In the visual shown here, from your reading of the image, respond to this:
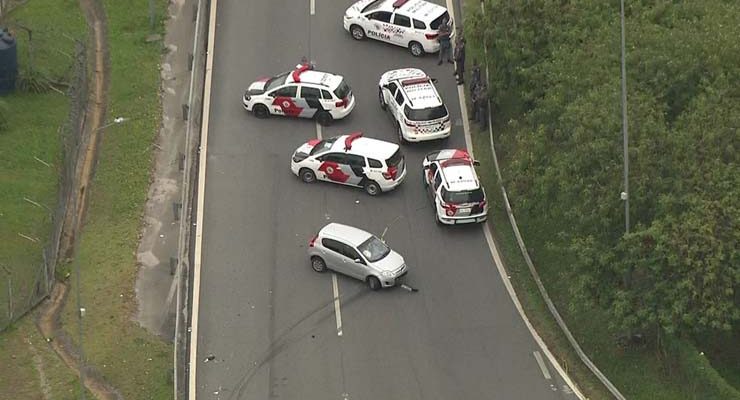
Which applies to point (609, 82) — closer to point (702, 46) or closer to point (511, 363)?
point (702, 46)

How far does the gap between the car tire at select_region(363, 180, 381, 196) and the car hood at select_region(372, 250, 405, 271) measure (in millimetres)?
4341

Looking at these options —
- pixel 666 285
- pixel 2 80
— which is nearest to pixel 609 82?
pixel 666 285

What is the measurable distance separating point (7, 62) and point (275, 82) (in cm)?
1005

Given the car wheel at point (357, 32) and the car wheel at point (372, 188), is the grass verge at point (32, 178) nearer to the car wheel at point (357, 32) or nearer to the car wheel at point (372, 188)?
the car wheel at point (372, 188)

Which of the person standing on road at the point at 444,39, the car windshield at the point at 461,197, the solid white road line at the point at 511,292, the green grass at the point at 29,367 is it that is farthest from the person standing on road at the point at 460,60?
the green grass at the point at 29,367

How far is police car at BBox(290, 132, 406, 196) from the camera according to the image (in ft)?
164

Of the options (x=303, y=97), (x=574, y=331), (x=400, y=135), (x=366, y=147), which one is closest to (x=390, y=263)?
(x=366, y=147)

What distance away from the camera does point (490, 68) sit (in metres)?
52.2

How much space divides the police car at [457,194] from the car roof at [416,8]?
8876 millimetres

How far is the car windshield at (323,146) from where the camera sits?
50.7 m

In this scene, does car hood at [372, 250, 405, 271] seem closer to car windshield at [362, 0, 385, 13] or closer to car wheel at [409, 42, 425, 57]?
car wheel at [409, 42, 425, 57]

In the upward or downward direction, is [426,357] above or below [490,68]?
below

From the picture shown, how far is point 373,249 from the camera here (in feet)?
152

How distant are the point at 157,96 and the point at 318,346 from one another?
51.6 feet
